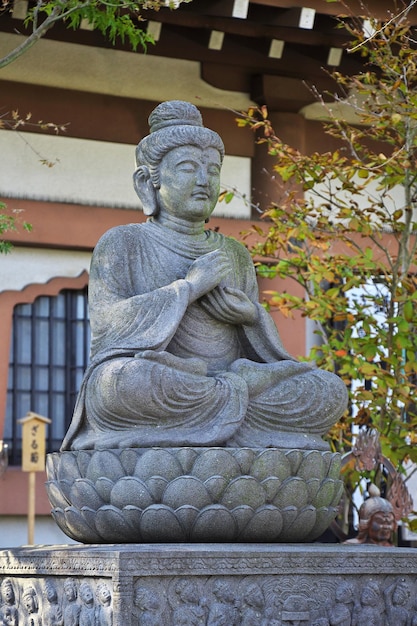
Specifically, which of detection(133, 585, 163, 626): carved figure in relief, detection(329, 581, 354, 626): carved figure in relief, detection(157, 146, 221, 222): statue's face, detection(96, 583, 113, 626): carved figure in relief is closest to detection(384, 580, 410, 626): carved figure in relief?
detection(329, 581, 354, 626): carved figure in relief

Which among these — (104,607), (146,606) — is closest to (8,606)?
(104,607)

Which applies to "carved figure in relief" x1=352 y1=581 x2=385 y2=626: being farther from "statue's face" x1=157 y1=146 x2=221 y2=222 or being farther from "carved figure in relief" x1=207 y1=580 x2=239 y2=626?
"statue's face" x1=157 y1=146 x2=221 y2=222

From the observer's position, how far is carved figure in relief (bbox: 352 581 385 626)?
5789 mm

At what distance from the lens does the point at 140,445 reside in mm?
5824

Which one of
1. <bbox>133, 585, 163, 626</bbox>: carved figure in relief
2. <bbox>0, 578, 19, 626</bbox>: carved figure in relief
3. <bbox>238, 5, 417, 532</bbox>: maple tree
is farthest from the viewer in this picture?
<bbox>238, 5, 417, 532</bbox>: maple tree

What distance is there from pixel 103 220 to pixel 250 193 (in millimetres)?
1240

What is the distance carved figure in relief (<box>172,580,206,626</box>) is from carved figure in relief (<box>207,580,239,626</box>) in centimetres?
5

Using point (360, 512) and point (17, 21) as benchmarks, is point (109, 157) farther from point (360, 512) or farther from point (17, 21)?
point (360, 512)

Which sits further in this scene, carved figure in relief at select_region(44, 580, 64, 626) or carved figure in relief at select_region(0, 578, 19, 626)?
carved figure in relief at select_region(0, 578, 19, 626)

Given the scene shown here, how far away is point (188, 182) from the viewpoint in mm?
6555

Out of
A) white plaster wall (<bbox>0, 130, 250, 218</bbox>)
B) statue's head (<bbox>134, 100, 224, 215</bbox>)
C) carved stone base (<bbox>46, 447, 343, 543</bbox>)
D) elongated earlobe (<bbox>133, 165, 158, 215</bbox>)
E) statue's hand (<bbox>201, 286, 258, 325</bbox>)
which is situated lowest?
carved stone base (<bbox>46, 447, 343, 543</bbox>)

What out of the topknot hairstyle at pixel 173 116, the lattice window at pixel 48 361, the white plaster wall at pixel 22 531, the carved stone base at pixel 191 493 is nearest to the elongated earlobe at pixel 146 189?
the topknot hairstyle at pixel 173 116

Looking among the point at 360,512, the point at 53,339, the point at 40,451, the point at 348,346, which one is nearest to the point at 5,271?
the point at 53,339

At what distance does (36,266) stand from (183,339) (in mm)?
4963
